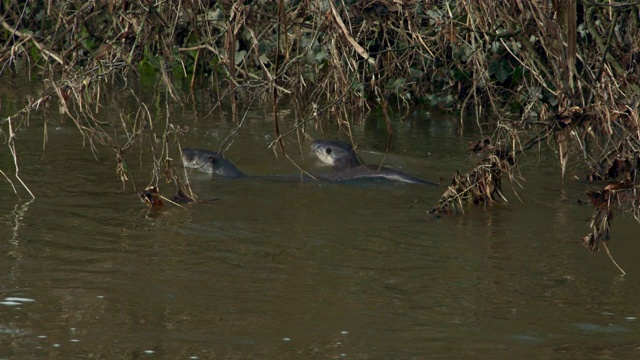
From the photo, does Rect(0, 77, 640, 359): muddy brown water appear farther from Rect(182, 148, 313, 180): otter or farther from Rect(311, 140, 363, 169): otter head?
Rect(311, 140, 363, 169): otter head

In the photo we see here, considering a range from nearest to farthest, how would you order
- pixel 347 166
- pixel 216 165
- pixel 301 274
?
1. pixel 301 274
2. pixel 216 165
3. pixel 347 166

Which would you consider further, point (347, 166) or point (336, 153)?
point (336, 153)

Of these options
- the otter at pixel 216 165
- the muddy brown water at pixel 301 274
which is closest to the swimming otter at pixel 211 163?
the otter at pixel 216 165

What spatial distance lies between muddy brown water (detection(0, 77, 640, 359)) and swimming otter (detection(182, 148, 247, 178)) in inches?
5.4

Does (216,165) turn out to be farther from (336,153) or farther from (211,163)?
(336,153)

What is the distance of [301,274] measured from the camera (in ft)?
19.8

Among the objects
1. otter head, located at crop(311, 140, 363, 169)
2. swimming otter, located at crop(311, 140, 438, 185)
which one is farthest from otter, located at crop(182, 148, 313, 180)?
otter head, located at crop(311, 140, 363, 169)

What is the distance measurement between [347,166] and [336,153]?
0.45 metres

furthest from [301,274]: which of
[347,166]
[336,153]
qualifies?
[336,153]

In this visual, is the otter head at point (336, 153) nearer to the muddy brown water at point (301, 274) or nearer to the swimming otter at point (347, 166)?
the swimming otter at point (347, 166)

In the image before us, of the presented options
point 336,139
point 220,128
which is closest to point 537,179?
point 336,139

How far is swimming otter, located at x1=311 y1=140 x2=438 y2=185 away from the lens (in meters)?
9.02

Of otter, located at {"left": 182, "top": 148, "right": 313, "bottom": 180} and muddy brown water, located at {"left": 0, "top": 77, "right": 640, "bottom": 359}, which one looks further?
otter, located at {"left": 182, "top": 148, "right": 313, "bottom": 180}

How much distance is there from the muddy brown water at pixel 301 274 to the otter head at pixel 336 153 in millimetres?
810
